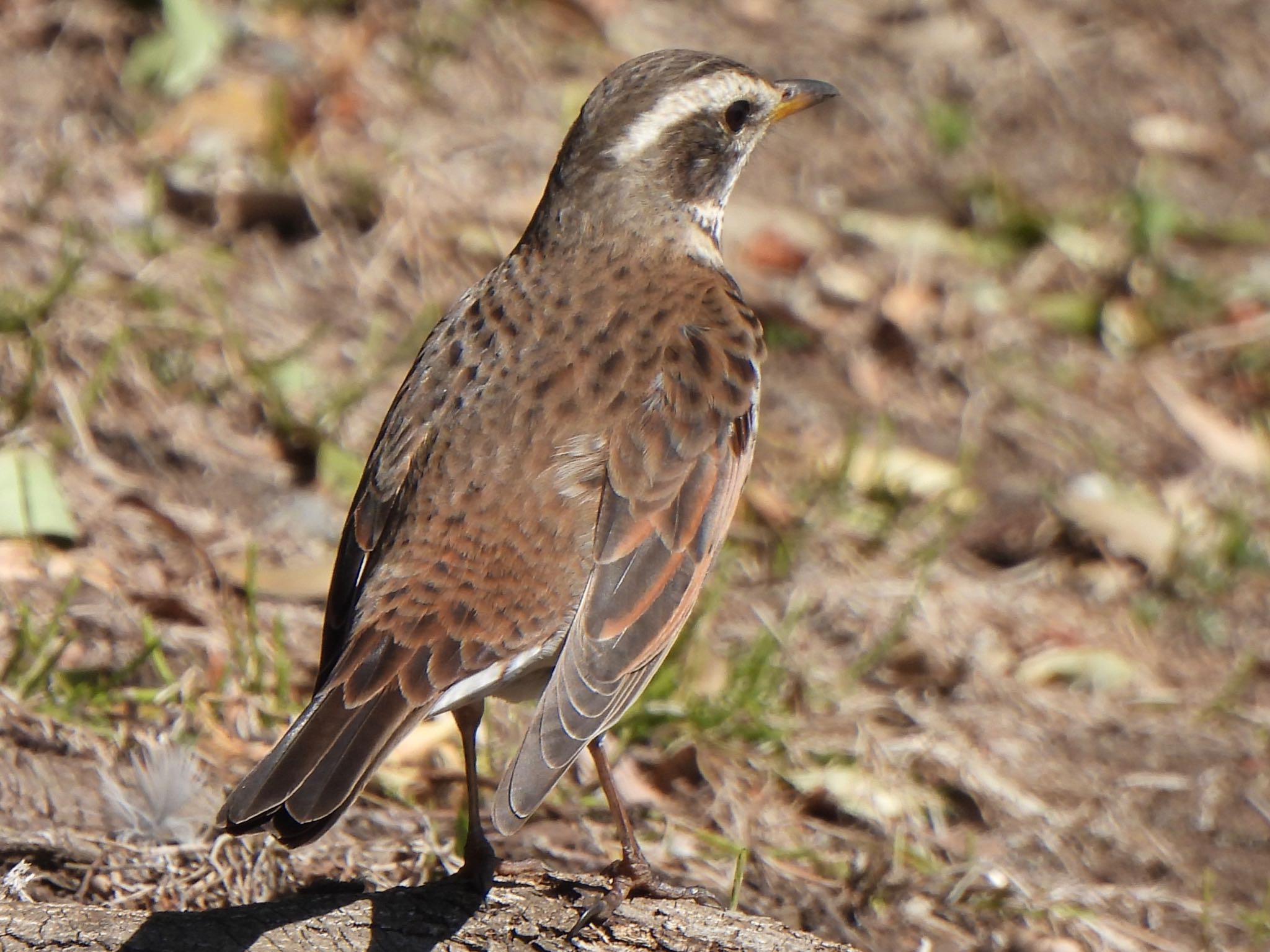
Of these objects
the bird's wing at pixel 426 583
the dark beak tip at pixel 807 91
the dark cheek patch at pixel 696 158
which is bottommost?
the bird's wing at pixel 426 583

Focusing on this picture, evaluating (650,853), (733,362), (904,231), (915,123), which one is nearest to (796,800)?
(650,853)

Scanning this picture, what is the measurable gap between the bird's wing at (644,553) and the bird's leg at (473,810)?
428mm

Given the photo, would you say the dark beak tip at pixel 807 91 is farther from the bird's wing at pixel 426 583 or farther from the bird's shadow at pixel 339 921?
the bird's shadow at pixel 339 921

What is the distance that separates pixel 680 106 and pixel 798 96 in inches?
23.7

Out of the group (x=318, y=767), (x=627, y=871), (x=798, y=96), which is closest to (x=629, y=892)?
(x=627, y=871)

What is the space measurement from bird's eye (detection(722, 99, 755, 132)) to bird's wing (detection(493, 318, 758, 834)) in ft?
3.36

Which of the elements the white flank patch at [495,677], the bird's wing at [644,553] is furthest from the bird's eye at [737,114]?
the white flank patch at [495,677]

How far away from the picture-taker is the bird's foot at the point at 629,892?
4199 mm

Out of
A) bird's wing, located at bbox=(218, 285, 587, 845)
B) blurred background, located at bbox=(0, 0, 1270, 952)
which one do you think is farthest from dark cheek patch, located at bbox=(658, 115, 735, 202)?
blurred background, located at bbox=(0, 0, 1270, 952)

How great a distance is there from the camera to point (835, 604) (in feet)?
23.3

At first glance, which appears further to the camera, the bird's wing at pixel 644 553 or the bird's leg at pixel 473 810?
the bird's leg at pixel 473 810

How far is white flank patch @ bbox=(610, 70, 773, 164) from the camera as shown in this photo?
5.62 meters

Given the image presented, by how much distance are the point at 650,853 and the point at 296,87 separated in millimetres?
4986

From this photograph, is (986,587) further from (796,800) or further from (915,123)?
(915,123)
